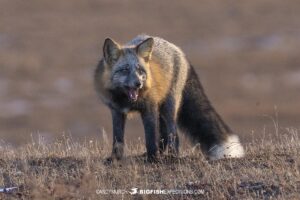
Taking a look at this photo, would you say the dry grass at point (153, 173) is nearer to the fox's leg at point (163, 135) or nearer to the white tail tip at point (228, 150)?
the white tail tip at point (228, 150)

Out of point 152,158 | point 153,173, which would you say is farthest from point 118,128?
point 153,173

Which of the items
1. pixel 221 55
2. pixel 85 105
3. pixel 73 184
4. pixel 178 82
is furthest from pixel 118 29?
pixel 73 184

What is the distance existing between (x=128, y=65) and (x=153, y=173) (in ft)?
5.20

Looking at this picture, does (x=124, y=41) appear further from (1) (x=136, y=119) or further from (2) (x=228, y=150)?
(2) (x=228, y=150)

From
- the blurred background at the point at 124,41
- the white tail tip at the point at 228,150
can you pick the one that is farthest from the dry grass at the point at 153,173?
the blurred background at the point at 124,41

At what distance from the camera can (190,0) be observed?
5494cm

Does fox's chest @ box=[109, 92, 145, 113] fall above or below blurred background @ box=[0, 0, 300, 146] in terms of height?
below

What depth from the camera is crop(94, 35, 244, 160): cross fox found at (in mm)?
11859

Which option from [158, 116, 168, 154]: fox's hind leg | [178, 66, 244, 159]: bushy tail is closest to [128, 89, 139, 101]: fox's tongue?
[158, 116, 168, 154]: fox's hind leg

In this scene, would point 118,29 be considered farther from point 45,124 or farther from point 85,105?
point 45,124

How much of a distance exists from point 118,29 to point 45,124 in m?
16.2

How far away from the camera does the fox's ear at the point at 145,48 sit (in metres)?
12.0

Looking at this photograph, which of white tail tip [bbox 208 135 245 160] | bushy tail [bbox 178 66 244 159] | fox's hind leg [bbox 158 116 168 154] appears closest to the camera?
white tail tip [bbox 208 135 245 160]

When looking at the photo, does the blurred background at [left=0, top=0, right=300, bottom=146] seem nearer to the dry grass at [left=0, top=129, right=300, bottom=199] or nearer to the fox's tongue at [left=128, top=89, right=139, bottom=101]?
the dry grass at [left=0, top=129, right=300, bottom=199]
